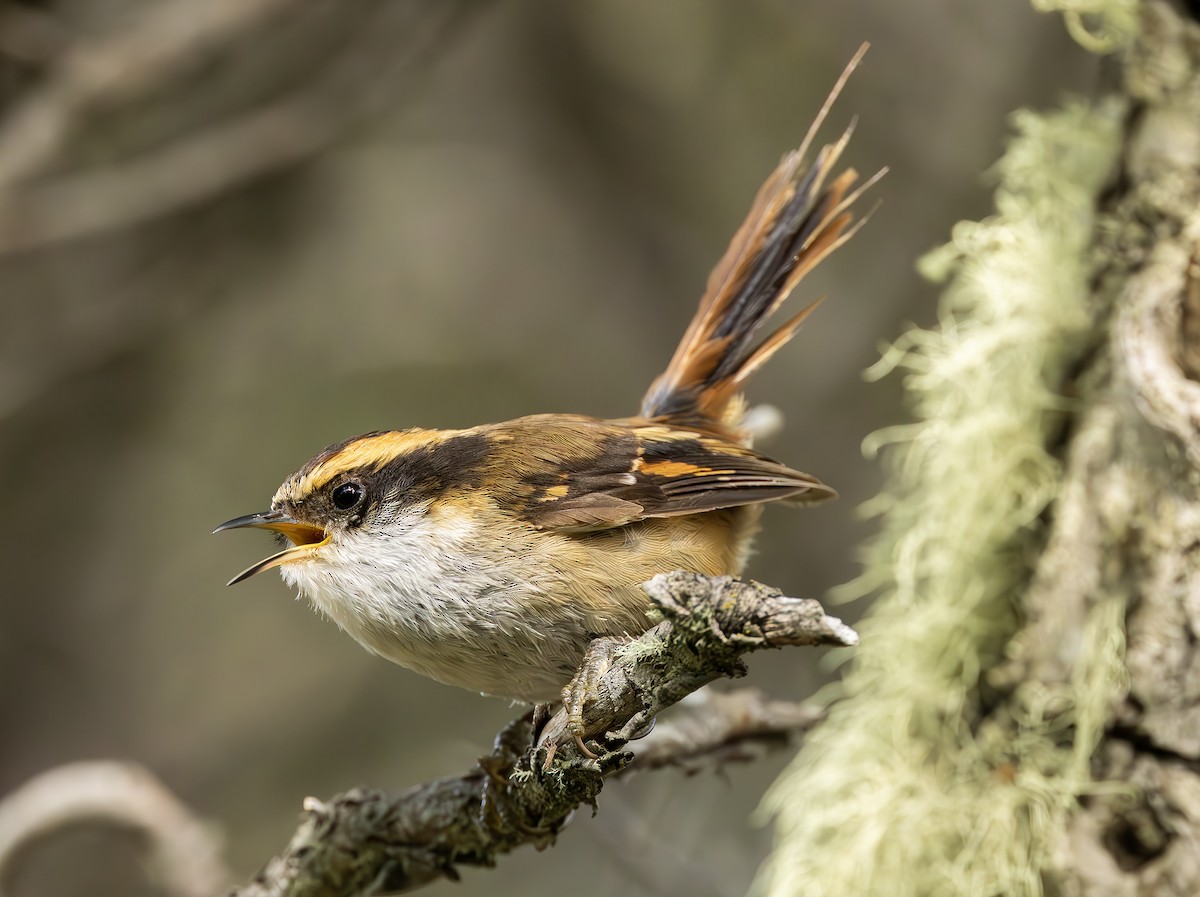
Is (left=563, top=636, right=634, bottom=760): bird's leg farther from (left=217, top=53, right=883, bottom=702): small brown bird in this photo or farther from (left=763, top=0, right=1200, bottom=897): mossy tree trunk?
(left=763, top=0, right=1200, bottom=897): mossy tree trunk

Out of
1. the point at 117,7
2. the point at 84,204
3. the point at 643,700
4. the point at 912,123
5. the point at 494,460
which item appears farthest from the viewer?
the point at 117,7

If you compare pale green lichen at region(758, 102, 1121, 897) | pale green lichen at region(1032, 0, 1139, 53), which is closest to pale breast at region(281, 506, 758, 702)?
pale green lichen at region(758, 102, 1121, 897)

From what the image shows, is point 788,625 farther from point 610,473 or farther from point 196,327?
point 196,327

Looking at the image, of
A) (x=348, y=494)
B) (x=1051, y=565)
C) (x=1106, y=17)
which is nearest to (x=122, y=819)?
(x=348, y=494)

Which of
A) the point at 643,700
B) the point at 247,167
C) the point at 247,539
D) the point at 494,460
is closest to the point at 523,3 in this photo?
the point at 247,167

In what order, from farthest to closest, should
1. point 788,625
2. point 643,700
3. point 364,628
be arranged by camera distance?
point 364,628
point 643,700
point 788,625

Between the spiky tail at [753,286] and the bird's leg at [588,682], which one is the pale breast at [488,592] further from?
the spiky tail at [753,286]
